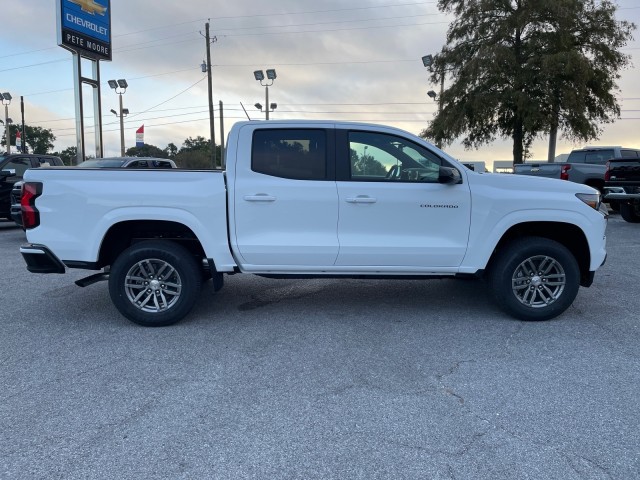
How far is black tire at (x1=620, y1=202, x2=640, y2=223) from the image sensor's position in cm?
1348

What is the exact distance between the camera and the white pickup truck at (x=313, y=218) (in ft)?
16.0

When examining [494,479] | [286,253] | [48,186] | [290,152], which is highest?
[290,152]

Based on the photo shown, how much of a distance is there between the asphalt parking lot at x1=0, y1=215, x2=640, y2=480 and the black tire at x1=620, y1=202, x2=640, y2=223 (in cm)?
897

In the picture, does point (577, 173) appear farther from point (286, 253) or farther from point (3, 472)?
point (3, 472)

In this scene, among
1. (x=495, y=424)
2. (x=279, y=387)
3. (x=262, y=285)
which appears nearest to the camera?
(x=495, y=424)

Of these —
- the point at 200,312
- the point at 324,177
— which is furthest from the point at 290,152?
the point at 200,312

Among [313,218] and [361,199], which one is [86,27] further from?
[361,199]

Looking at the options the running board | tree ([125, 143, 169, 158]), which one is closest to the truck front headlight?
the running board

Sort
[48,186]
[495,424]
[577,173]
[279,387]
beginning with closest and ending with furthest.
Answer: [495,424]
[279,387]
[48,186]
[577,173]

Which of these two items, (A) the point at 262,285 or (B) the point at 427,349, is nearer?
(B) the point at 427,349

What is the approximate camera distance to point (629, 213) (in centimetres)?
1365

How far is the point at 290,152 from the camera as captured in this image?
5.05 m

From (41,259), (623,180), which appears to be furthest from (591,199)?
(623,180)

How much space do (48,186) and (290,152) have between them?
2297 mm
